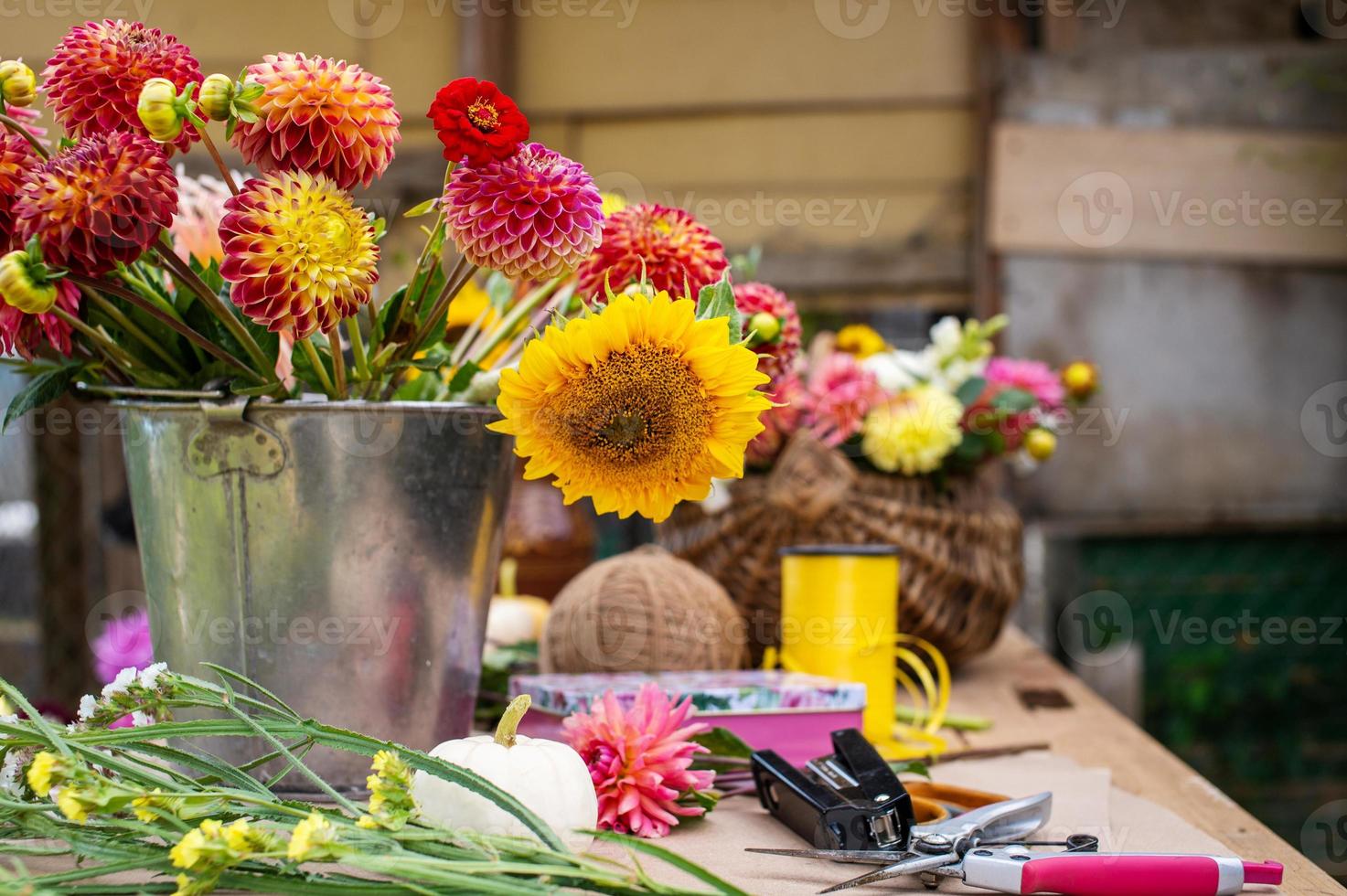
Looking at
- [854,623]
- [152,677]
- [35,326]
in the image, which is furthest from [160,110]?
[854,623]

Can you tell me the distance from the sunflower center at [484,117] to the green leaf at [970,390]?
2.37ft

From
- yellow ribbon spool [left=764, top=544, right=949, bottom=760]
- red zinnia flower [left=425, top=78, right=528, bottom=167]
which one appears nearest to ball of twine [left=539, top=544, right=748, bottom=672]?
yellow ribbon spool [left=764, top=544, right=949, bottom=760]

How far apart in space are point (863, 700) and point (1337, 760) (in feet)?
7.03

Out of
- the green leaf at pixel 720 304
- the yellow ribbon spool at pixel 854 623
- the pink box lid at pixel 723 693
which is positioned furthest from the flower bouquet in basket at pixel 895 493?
the green leaf at pixel 720 304

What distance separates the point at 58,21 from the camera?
2.63 meters

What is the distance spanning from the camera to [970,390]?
117 cm

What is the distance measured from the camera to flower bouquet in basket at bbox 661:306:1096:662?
1.07m

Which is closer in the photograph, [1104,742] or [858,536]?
[1104,742]

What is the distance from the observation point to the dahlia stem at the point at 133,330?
1.94ft

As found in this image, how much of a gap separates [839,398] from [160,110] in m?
0.70

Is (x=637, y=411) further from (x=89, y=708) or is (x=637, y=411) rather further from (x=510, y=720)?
(x=89, y=708)

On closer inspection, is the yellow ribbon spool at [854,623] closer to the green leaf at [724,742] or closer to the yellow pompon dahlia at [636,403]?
the green leaf at [724,742]

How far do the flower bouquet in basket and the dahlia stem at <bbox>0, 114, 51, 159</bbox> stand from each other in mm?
595

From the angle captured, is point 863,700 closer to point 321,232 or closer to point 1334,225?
point 321,232
